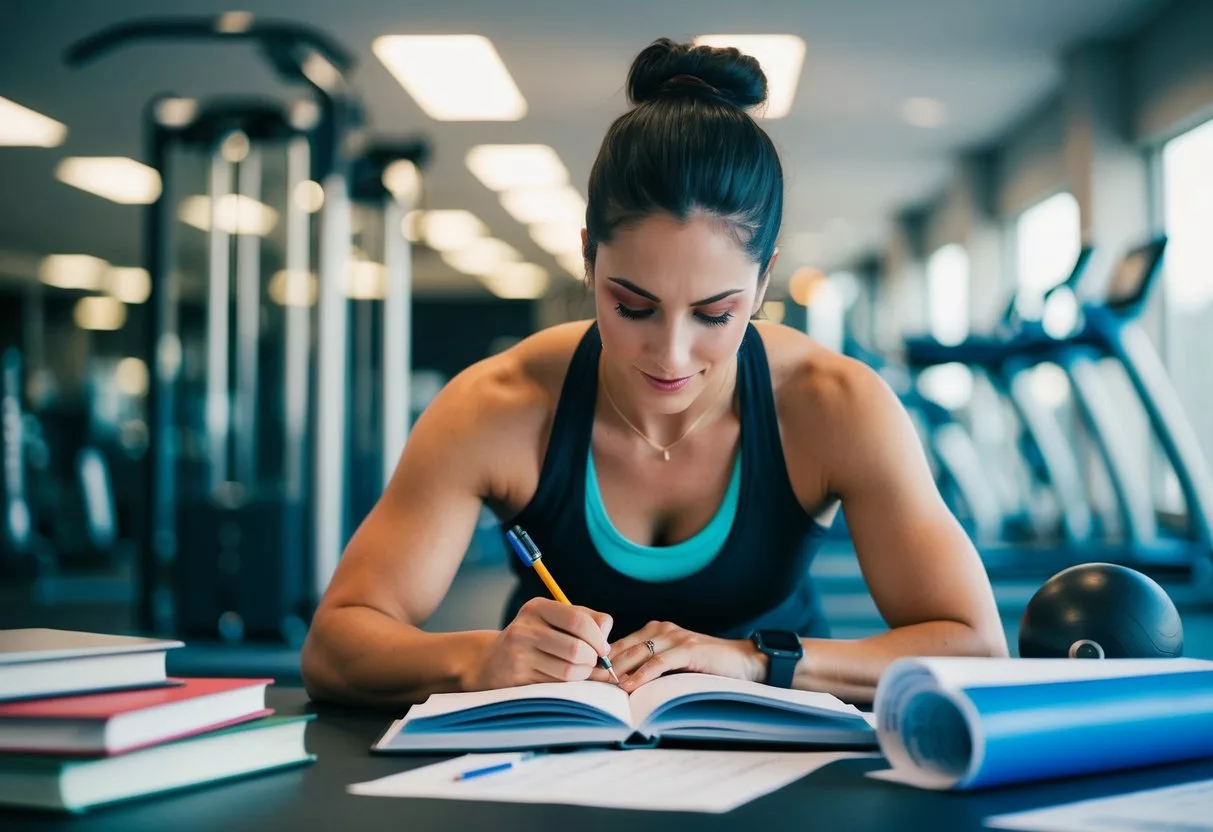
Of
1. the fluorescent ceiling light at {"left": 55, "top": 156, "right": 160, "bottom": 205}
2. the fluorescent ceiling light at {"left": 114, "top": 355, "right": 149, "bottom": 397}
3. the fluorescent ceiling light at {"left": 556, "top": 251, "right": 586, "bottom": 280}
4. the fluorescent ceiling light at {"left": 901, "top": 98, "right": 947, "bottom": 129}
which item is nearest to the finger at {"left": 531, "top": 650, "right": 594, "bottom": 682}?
the fluorescent ceiling light at {"left": 901, "top": 98, "right": 947, "bottom": 129}

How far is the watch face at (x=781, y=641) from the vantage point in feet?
3.48

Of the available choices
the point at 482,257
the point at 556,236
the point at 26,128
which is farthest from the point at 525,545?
the point at 482,257

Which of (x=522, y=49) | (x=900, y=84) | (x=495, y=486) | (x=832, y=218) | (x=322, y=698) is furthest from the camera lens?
(x=832, y=218)

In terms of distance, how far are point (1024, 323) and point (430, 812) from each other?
15.1ft

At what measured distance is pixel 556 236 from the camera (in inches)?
433

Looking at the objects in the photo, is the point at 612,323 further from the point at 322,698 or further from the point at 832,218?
the point at 832,218

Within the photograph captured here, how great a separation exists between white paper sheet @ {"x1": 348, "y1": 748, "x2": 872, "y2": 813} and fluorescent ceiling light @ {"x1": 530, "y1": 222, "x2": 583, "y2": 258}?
30.0 ft

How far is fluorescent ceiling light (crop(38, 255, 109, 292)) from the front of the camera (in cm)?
1212

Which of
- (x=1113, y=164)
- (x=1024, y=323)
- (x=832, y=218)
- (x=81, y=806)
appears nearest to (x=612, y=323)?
(x=81, y=806)

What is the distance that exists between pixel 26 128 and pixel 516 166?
3303 mm

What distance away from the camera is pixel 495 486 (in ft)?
4.31

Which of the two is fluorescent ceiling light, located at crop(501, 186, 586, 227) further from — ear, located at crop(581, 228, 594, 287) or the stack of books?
the stack of books

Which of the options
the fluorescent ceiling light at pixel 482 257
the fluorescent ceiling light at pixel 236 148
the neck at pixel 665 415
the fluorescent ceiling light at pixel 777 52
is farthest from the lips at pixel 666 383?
the fluorescent ceiling light at pixel 482 257

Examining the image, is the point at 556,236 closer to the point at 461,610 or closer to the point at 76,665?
the point at 461,610
